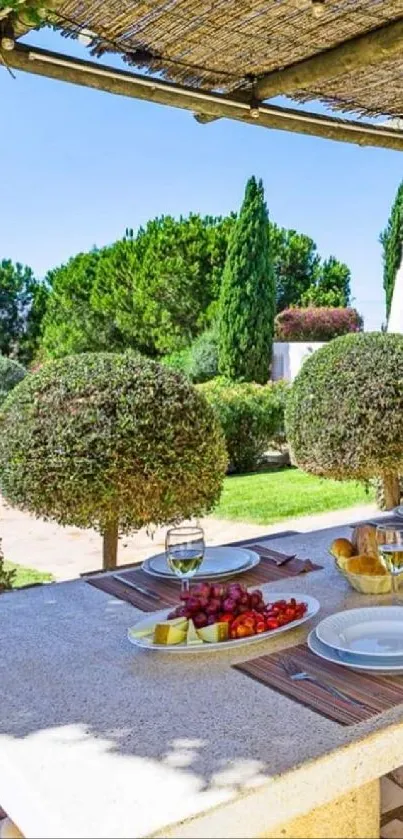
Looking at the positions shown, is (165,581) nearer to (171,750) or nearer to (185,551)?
(185,551)

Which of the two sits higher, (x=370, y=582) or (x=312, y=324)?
(x=312, y=324)

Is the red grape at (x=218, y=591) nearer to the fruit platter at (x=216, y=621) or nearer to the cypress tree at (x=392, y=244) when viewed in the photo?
the fruit platter at (x=216, y=621)

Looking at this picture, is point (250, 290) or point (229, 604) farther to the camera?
point (250, 290)

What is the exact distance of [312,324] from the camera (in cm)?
1252

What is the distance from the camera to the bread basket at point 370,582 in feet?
5.88

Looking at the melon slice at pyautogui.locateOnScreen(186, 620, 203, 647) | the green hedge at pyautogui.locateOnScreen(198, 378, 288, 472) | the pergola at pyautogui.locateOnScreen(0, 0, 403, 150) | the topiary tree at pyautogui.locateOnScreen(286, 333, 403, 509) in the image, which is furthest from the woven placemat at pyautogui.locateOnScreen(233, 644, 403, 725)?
the green hedge at pyautogui.locateOnScreen(198, 378, 288, 472)

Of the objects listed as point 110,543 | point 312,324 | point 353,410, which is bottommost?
point 110,543

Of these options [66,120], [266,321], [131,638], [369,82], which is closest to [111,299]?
[66,120]

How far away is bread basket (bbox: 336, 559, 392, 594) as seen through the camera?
5.88 ft

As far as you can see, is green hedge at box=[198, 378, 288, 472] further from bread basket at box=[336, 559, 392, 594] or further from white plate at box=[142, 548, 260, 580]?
bread basket at box=[336, 559, 392, 594]

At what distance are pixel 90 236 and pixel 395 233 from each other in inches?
299

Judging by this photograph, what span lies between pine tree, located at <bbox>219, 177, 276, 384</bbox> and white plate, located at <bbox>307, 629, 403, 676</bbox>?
9.95 m

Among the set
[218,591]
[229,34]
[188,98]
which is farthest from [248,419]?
[218,591]

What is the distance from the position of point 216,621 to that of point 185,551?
0.88 feet
